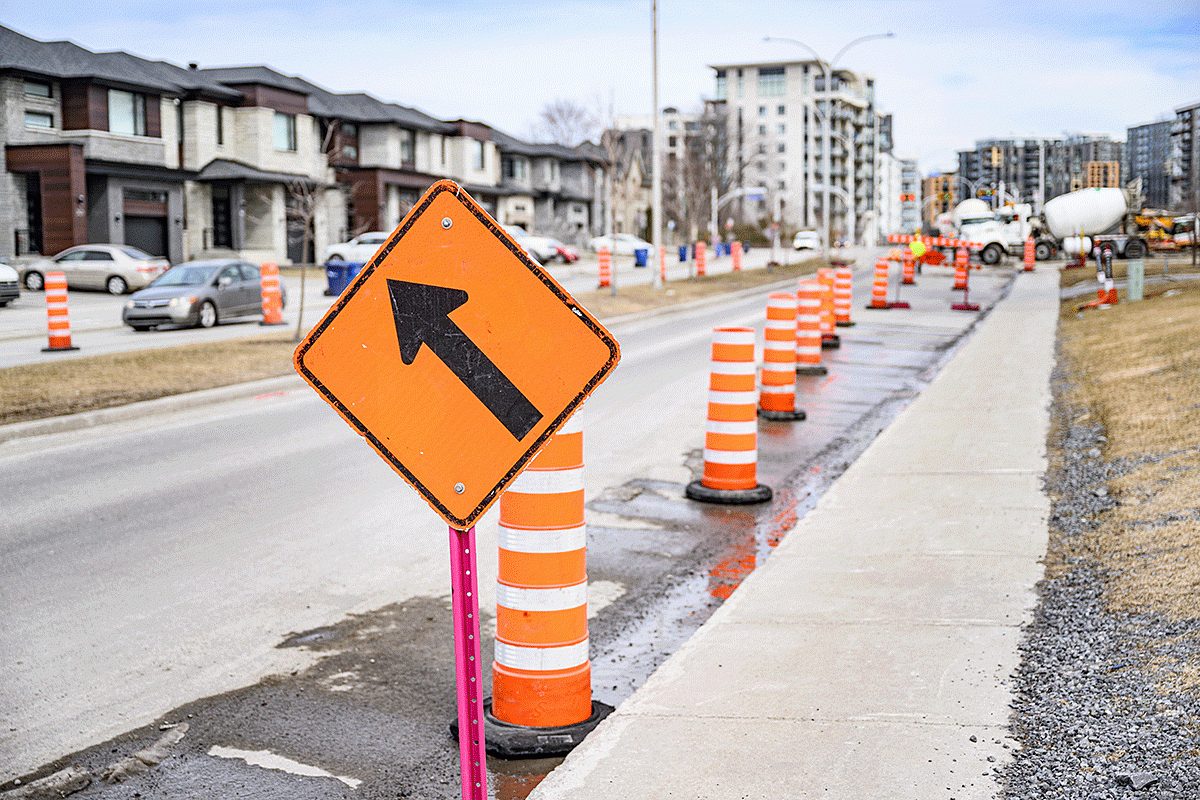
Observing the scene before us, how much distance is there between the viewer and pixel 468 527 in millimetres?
3096

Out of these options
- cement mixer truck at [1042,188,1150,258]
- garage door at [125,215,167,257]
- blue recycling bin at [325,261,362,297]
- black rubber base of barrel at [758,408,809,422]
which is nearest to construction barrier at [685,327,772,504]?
black rubber base of barrel at [758,408,809,422]

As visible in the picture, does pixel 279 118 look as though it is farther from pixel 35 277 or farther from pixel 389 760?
pixel 389 760

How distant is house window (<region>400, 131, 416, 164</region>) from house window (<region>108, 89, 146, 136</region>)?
1810cm

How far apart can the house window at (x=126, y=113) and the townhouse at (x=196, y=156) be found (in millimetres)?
51

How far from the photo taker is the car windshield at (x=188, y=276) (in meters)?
24.9

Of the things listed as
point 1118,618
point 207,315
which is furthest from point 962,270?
point 1118,618

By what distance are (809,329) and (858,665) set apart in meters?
11.8

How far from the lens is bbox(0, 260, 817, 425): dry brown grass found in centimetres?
1273

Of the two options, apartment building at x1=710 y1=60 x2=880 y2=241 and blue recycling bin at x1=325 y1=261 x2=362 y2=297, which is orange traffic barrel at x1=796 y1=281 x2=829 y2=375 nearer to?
blue recycling bin at x1=325 y1=261 x2=362 y2=297

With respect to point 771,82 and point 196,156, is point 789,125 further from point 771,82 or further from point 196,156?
point 196,156

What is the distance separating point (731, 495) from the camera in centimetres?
869

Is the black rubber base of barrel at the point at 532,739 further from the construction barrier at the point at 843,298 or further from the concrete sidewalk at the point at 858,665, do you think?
the construction barrier at the point at 843,298

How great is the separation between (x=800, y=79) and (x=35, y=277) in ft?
398

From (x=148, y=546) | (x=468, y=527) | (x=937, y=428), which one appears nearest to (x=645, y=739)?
(x=468, y=527)
